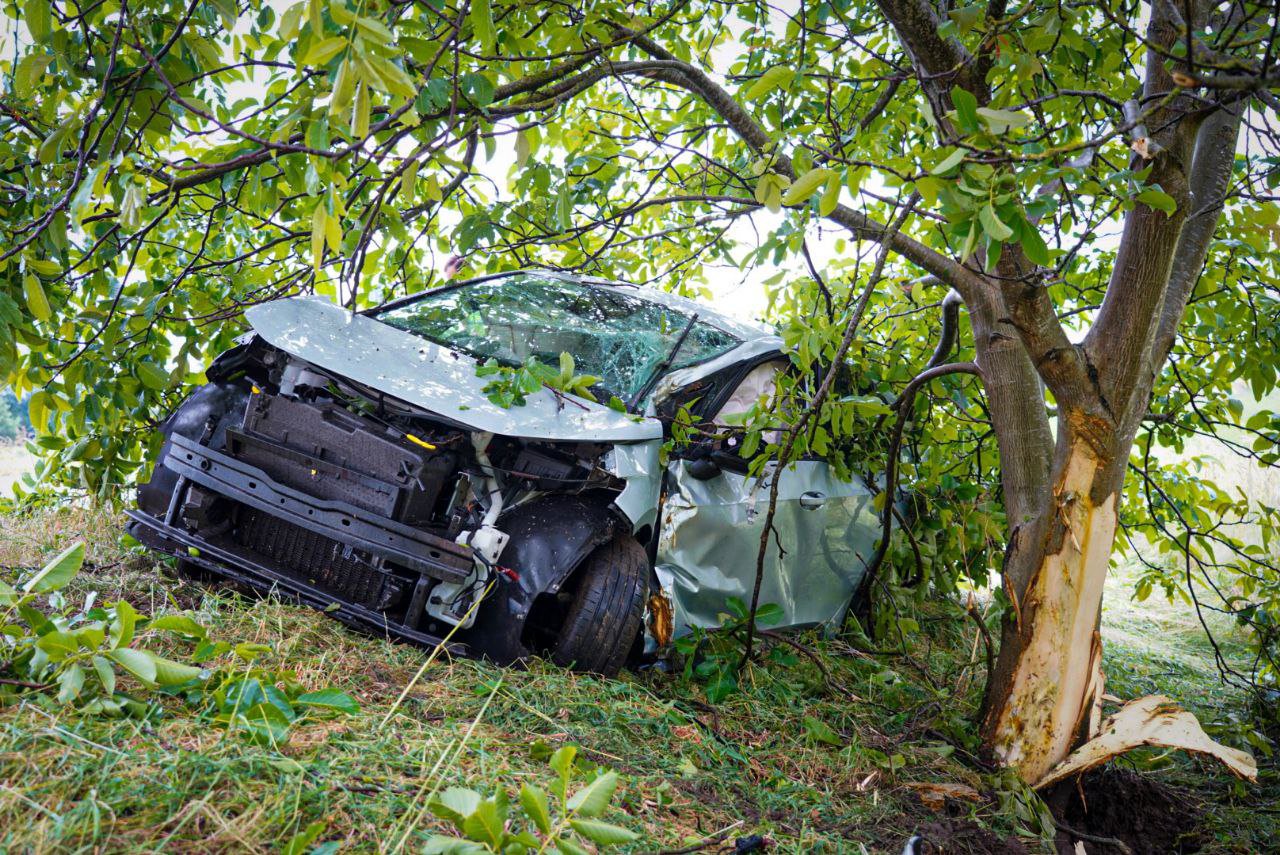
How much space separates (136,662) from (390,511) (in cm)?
114

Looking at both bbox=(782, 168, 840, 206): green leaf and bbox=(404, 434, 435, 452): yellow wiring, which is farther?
bbox=(404, 434, 435, 452): yellow wiring

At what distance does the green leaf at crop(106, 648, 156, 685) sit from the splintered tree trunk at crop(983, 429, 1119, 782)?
2817 millimetres

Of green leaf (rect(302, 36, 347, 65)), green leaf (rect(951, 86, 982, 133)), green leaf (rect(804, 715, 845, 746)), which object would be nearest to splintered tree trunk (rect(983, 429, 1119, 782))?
green leaf (rect(804, 715, 845, 746))

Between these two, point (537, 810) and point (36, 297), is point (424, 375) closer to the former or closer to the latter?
point (36, 297)

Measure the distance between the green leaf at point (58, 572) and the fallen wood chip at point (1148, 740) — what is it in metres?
3.14

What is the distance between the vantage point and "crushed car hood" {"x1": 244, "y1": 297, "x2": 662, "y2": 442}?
3.19 metres

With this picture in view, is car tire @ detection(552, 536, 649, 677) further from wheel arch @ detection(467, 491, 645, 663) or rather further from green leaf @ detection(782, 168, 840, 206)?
green leaf @ detection(782, 168, 840, 206)

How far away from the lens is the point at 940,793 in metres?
3.01

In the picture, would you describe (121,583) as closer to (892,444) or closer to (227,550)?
(227,550)

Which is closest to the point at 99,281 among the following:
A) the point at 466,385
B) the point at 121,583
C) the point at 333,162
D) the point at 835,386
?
the point at 121,583

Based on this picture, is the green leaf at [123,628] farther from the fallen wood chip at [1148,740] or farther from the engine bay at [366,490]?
the fallen wood chip at [1148,740]

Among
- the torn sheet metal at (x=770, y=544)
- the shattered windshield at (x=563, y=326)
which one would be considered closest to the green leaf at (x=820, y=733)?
the torn sheet metal at (x=770, y=544)

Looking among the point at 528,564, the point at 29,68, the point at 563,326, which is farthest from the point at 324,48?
the point at 563,326

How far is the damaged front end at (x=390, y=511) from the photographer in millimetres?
3131
